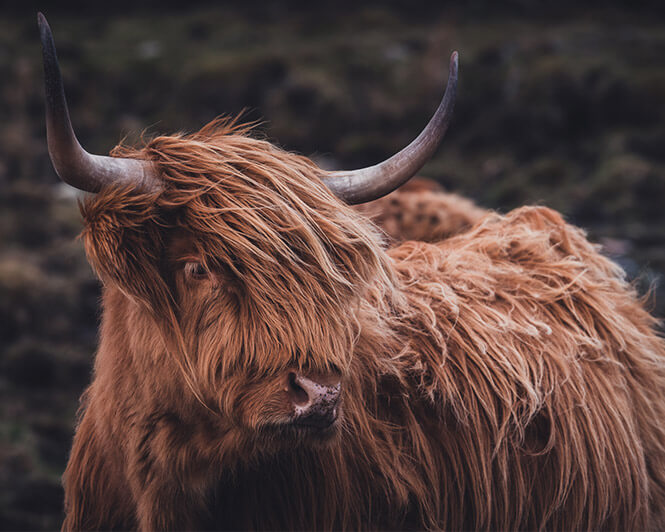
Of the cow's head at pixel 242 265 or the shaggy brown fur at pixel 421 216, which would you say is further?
the shaggy brown fur at pixel 421 216

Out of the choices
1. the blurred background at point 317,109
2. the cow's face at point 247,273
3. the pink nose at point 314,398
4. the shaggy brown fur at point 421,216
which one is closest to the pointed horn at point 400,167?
the cow's face at point 247,273

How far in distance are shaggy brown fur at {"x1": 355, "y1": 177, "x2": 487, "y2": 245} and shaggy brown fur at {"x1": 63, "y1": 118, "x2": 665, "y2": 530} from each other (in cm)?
84

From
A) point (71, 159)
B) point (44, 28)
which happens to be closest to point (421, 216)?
point (71, 159)

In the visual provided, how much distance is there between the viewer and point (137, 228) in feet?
6.71

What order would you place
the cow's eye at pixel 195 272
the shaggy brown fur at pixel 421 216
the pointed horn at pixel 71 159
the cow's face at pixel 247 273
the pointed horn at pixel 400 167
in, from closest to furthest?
the pointed horn at pixel 71 159
the cow's face at pixel 247 273
the cow's eye at pixel 195 272
the pointed horn at pixel 400 167
the shaggy brown fur at pixel 421 216

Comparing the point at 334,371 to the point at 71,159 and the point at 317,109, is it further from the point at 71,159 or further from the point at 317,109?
the point at 317,109

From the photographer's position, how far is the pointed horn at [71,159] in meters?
1.68

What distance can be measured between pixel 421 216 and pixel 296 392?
216cm

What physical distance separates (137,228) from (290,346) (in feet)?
2.06

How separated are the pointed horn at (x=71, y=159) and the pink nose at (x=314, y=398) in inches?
30.9

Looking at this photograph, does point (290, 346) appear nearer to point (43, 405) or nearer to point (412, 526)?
point (412, 526)

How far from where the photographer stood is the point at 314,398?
5.98ft

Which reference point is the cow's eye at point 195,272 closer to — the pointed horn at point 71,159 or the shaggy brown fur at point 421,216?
the pointed horn at point 71,159

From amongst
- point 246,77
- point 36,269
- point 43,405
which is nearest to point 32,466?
point 43,405
